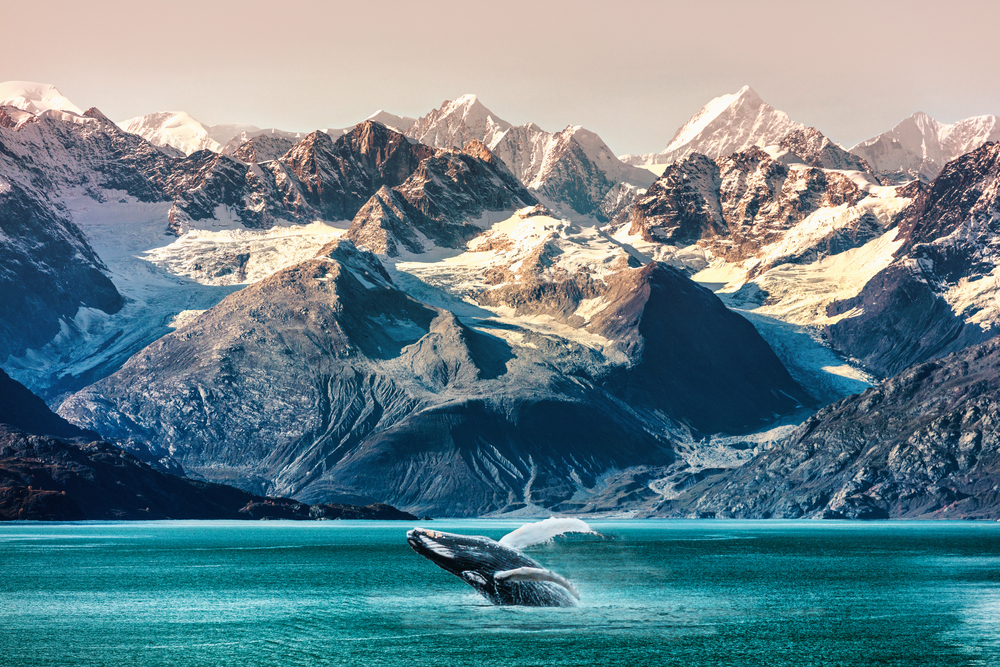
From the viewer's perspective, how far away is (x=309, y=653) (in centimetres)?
8569

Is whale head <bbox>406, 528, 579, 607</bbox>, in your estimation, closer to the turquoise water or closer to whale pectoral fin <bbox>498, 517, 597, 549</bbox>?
whale pectoral fin <bbox>498, 517, 597, 549</bbox>

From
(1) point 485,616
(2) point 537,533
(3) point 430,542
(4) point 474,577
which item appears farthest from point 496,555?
(1) point 485,616

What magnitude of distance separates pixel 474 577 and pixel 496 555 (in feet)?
11.7

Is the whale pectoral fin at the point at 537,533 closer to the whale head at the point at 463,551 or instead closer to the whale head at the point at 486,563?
the whale head at the point at 463,551

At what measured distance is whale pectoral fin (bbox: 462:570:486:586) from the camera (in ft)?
289

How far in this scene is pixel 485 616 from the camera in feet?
328

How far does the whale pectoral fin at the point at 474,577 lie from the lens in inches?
3465

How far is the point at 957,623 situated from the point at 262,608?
61081mm

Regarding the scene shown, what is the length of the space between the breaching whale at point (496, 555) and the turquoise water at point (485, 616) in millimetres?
3676

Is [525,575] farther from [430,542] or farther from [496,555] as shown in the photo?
[430,542]

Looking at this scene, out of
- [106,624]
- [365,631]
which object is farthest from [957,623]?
[106,624]

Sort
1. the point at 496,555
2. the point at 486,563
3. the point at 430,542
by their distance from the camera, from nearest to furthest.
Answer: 1. the point at 430,542
2. the point at 496,555
3. the point at 486,563

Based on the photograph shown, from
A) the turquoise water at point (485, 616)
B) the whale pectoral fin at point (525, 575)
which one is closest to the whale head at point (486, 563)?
the whale pectoral fin at point (525, 575)

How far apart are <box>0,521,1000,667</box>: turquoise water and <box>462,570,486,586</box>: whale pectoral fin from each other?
4.04 m
